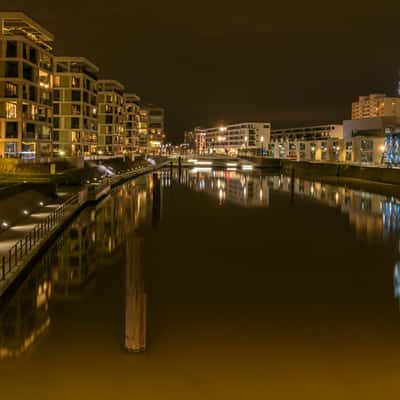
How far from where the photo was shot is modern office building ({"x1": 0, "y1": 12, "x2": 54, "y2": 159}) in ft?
189

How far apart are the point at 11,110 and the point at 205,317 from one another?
160 ft

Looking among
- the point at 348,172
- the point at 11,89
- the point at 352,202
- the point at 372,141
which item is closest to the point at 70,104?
the point at 11,89

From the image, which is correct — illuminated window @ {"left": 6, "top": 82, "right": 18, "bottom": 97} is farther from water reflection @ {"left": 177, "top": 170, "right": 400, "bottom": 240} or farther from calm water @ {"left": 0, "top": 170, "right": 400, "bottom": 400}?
calm water @ {"left": 0, "top": 170, "right": 400, "bottom": 400}

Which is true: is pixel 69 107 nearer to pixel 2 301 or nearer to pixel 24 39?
pixel 24 39

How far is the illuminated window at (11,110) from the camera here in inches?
2270

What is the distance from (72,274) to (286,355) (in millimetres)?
10498

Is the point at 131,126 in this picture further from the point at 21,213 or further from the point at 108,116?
the point at 21,213

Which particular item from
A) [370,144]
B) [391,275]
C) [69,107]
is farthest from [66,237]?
[370,144]

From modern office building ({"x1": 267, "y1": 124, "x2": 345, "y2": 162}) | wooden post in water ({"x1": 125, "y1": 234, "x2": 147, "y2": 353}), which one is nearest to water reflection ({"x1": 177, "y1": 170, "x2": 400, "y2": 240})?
wooden post in water ({"x1": 125, "y1": 234, "x2": 147, "y2": 353})

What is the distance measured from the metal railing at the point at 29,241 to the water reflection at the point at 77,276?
868 mm

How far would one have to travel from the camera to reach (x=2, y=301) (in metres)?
15.2

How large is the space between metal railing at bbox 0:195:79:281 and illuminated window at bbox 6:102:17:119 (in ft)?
93.4

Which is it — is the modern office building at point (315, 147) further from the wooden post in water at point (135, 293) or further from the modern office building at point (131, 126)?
the wooden post in water at point (135, 293)

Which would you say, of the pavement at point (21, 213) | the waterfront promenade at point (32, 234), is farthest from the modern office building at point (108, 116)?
the pavement at point (21, 213)
